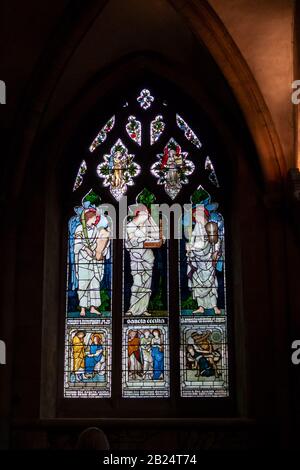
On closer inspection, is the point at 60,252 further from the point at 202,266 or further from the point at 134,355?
the point at 202,266

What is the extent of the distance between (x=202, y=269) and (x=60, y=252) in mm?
1564

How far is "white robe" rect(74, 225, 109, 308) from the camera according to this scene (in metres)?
9.25

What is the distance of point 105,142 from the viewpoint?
9844 mm

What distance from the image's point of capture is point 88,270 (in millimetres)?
9352

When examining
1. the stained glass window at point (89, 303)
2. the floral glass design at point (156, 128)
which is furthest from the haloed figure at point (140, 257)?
Answer: the floral glass design at point (156, 128)

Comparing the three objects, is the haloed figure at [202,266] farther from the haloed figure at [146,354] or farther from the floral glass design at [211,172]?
the haloed figure at [146,354]

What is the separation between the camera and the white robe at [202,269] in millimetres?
9141

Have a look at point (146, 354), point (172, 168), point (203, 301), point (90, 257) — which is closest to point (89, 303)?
point (90, 257)

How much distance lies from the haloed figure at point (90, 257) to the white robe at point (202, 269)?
0.95 metres

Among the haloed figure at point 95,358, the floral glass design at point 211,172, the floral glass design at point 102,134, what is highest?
the floral glass design at point 102,134

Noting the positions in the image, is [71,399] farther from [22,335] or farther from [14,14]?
[14,14]

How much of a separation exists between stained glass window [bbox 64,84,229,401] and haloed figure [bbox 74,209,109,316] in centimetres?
1

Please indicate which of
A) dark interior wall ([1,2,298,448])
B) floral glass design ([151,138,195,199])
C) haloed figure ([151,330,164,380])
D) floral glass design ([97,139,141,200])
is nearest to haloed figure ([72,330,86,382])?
dark interior wall ([1,2,298,448])

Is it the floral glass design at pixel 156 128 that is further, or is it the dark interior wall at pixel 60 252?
the floral glass design at pixel 156 128
